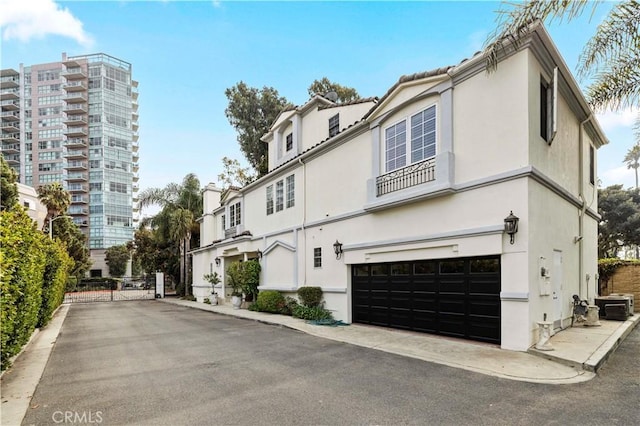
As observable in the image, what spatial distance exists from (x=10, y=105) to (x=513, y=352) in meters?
96.9

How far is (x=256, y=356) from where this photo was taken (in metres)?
7.91

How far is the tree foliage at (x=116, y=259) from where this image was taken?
64.2 metres

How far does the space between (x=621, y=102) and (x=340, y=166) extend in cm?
816

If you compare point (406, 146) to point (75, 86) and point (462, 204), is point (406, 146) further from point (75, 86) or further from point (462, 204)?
point (75, 86)

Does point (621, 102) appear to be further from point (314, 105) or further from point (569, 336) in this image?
point (314, 105)

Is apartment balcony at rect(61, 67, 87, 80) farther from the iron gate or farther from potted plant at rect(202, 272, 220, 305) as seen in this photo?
potted plant at rect(202, 272, 220, 305)

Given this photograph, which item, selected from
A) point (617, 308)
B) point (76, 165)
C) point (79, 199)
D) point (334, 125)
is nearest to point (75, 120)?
point (76, 165)

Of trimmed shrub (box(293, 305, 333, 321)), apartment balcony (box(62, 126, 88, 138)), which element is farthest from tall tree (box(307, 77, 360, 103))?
apartment balcony (box(62, 126, 88, 138))

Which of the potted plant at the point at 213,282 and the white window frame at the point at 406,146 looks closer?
the white window frame at the point at 406,146

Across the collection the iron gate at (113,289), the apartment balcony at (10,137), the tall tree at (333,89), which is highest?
the apartment balcony at (10,137)

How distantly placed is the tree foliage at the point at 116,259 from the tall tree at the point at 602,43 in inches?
2735

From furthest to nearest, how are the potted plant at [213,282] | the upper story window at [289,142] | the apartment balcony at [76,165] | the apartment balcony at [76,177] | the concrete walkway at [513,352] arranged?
the apartment balcony at [76,165] → the apartment balcony at [76,177] → the potted plant at [213,282] → the upper story window at [289,142] → the concrete walkway at [513,352]

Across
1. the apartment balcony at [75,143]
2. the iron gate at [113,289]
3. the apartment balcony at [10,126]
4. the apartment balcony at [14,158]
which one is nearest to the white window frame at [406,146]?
the iron gate at [113,289]

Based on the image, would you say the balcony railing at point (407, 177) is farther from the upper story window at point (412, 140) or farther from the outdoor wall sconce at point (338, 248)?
the outdoor wall sconce at point (338, 248)
